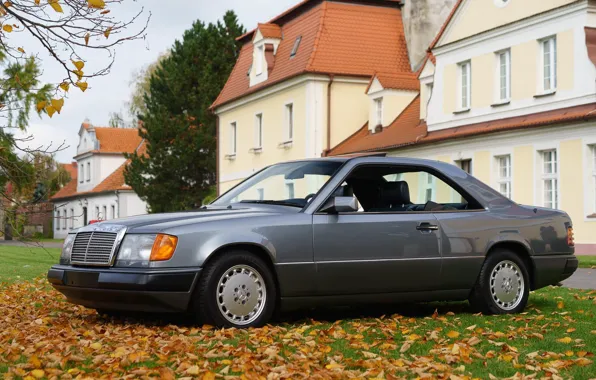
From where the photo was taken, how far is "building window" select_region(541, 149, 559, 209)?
94.1ft

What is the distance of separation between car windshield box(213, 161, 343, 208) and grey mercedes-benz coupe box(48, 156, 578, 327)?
0.02m

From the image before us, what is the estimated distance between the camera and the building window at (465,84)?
33469mm

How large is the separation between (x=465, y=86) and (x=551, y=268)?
23.9 metres

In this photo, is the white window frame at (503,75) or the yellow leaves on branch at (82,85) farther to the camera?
the white window frame at (503,75)

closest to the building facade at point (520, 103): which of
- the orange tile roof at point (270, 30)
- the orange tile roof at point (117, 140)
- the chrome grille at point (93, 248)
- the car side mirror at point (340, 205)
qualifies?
the orange tile roof at point (270, 30)

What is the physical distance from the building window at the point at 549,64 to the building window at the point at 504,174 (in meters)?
2.72

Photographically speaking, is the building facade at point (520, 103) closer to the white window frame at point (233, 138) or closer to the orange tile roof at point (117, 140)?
the white window frame at point (233, 138)

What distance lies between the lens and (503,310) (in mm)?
10180

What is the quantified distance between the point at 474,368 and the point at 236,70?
44664mm

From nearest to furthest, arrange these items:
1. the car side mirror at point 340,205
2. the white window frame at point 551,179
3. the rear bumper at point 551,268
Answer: the car side mirror at point 340,205 < the rear bumper at point 551,268 < the white window frame at point 551,179

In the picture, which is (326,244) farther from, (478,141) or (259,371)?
(478,141)

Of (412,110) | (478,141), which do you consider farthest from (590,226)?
(412,110)

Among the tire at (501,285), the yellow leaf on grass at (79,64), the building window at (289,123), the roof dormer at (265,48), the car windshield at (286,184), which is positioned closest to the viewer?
the yellow leaf on grass at (79,64)

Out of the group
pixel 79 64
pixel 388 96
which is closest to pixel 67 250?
pixel 79 64
